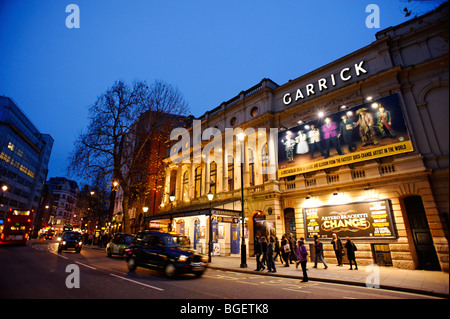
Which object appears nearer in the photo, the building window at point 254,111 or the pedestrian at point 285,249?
the pedestrian at point 285,249

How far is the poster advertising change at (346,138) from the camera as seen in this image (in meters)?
14.4

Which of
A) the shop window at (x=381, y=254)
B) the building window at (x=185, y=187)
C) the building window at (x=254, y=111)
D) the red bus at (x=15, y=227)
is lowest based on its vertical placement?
the shop window at (x=381, y=254)

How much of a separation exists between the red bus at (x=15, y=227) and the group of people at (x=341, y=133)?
31.9 meters

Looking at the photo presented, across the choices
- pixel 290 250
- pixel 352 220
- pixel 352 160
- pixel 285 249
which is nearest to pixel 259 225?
pixel 290 250

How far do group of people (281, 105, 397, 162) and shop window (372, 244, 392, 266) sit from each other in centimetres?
655

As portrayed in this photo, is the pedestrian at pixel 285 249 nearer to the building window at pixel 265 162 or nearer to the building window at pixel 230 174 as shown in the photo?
the building window at pixel 265 162

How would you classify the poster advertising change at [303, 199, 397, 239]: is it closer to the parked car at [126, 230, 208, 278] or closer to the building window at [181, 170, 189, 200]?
the parked car at [126, 230, 208, 278]

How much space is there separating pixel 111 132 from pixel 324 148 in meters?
22.2

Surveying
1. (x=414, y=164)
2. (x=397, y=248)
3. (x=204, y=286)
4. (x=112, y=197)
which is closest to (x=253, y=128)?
(x=414, y=164)

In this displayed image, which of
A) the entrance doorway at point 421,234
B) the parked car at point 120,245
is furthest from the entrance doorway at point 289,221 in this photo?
the parked car at point 120,245

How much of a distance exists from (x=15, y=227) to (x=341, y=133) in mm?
36718

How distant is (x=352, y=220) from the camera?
1502cm
